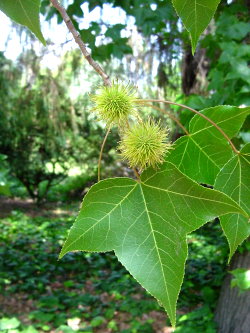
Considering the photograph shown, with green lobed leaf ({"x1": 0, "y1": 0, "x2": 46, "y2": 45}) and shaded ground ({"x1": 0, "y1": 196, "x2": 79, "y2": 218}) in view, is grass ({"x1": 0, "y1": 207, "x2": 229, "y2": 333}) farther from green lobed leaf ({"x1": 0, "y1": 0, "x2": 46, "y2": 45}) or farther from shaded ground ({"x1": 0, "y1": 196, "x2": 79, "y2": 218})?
green lobed leaf ({"x1": 0, "y1": 0, "x2": 46, "y2": 45})

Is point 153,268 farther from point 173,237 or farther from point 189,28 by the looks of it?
point 189,28

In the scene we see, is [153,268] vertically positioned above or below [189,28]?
below

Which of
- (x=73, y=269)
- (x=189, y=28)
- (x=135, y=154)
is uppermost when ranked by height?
(x=189, y=28)

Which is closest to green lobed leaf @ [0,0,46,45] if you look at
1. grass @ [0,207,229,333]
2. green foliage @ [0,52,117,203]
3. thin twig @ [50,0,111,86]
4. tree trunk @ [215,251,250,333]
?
thin twig @ [50,0,111,86]

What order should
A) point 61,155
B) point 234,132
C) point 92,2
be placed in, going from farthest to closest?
point 61,155 → point 92,2 → point 234,132

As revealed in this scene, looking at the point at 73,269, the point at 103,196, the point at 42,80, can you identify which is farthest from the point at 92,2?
the point at 42,80

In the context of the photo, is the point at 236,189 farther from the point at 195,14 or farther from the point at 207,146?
the point at 195,14

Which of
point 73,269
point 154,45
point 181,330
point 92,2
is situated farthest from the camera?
point 73,269

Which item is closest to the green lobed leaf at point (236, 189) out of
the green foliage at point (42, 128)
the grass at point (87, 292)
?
the grass at point (87, 292)
